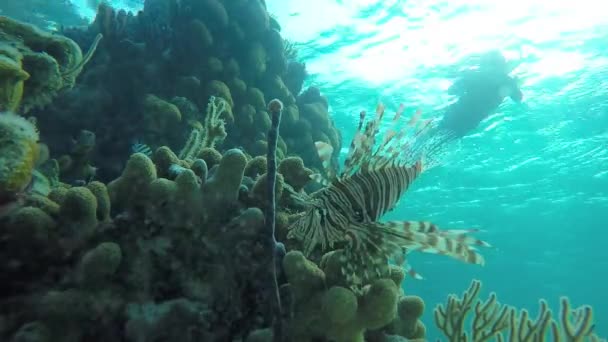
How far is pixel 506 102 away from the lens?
13391 mm

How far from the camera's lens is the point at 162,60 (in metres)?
6.86

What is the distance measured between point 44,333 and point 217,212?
115 cm

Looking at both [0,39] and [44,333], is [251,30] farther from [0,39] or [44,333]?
[44,333]

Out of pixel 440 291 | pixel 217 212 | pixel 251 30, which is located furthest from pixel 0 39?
pixel 440 291

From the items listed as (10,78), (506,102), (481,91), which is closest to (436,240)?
(10,78)

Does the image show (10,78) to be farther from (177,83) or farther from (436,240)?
(177,83)

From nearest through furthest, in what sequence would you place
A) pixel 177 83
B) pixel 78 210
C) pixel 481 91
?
pixel 78 210 → pixel 177 83 → pixel 481 91

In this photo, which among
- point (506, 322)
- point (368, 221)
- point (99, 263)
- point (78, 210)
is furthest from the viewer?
point (506, 322)

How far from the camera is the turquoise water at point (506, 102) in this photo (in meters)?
10.2

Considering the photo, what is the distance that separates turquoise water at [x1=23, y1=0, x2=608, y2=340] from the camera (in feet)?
33.4

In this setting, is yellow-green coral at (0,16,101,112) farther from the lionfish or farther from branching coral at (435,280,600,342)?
branching coral at (435,280,600,342)

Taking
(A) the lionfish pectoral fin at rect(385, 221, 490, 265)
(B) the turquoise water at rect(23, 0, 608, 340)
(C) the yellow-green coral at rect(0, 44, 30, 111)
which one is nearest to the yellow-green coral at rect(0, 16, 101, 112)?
(C) the yellow-green coral at rect(0, 44, 30, 111)

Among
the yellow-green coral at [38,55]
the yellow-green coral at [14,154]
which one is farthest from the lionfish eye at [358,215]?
the yellow-green coral at [38,55]

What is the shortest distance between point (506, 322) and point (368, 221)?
237 cm
